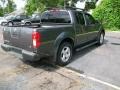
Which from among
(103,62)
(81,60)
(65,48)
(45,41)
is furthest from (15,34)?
(103,62)

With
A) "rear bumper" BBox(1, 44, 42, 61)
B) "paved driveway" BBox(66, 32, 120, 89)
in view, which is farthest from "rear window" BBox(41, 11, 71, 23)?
"rear bumper" BBox(1, 44, 42, 61)

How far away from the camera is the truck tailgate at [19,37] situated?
509cm

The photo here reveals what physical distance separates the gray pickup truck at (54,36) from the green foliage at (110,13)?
9055mm

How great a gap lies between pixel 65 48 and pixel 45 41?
111 centimetres

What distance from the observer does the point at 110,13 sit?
53.6ft

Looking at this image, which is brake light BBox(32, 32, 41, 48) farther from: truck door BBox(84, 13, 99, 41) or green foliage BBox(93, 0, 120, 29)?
green foliage BBox(93, 0, 120, 29)

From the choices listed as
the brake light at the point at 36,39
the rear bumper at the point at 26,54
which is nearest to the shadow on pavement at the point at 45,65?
the rear bumper at the point at 26,54

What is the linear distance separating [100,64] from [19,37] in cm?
283

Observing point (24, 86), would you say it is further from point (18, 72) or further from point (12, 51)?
point (12, 51)

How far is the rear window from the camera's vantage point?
652cm

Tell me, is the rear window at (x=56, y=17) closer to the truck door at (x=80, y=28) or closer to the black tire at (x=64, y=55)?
the truck door at (x=80, y=28)

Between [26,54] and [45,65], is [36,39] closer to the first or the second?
[26,54]

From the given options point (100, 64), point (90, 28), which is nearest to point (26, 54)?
point (100, 64)

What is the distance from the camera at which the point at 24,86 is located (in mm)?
4523
